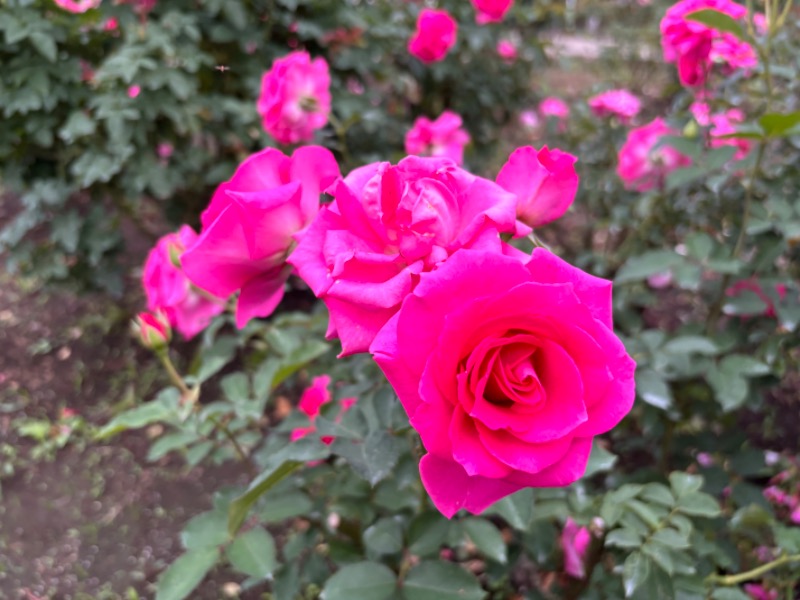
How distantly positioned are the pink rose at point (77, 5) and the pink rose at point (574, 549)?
72.7 inches

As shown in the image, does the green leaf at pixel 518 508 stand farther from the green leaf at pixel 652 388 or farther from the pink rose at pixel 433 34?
the pink rose at pixel 433 34

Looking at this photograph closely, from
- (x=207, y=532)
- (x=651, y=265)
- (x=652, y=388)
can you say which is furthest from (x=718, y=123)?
(x=207, y=532)

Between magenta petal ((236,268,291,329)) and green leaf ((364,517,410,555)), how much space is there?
438 mm

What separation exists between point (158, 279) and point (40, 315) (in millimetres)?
2130

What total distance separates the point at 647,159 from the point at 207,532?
1305 millimetres

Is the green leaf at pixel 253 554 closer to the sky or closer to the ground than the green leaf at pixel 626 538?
closer to the ground

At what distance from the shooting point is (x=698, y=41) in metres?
1.10

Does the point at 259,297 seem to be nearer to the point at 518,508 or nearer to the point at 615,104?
the point at 518,508

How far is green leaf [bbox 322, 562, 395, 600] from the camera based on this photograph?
31.6 inches

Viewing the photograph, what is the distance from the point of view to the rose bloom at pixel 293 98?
1237 mm

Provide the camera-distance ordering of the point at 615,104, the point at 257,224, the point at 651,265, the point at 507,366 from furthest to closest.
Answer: the point at 615,104 < the point at 651,265 < the point at 257,224 < the point at 507,366

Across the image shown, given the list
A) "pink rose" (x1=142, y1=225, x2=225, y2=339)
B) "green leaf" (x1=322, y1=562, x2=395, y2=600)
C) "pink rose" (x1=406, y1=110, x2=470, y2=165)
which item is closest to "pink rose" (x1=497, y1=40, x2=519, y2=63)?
"pink rose" (x1=406, y1=110, x2=470, y2=165)

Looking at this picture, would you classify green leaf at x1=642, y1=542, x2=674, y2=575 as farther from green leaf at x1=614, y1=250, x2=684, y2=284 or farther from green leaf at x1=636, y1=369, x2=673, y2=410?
green leaf at x1=614, y1=250, x2=684, y2=284

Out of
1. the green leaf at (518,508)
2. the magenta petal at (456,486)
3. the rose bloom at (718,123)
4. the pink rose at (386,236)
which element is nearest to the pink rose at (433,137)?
the rose bloom at (718,123)
